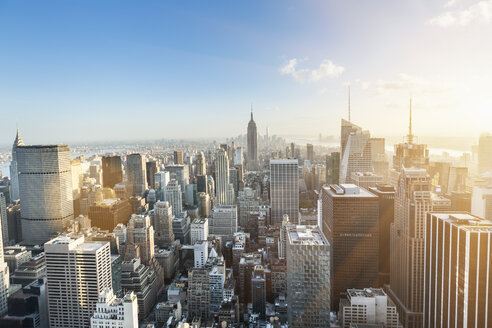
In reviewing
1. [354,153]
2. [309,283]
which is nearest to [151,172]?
[354,153]

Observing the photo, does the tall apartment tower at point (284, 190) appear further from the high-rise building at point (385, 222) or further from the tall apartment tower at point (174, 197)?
the high-rise building at point (385, 222)

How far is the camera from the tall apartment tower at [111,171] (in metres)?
34.4

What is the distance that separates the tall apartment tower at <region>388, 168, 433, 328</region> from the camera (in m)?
14.4

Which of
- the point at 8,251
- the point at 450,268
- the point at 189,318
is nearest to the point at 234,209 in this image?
the point at 189,318

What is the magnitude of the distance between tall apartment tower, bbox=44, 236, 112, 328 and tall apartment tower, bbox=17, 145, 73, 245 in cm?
1389

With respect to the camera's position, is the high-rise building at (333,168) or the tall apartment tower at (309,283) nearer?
the tall apartment tower at (309,283)

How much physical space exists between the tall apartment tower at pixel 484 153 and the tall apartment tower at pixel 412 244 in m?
2.55

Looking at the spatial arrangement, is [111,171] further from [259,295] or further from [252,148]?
[259,295]

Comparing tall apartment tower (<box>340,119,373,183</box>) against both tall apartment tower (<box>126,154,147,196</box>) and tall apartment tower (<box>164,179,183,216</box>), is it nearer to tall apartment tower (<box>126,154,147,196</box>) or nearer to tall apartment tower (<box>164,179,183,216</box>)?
tall apartment tower (<box>164,179,183,216</box>)

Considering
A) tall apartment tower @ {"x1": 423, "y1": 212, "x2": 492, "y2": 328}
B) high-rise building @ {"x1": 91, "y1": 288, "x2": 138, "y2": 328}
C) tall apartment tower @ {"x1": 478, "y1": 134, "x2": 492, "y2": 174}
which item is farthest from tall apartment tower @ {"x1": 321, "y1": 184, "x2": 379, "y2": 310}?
high-rise building @ {"x1": 91, "y1": 288, "x2": 138, "y2": 328}

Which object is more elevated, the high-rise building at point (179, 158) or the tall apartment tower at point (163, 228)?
the high-rise building at point (179, 158)

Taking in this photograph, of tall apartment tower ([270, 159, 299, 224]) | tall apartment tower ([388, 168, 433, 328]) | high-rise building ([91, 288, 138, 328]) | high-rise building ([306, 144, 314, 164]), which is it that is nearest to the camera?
high-rise building ([91, 288, 138, 328])

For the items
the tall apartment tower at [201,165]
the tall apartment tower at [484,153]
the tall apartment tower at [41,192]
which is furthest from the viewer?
the tall apartment tower at [201,165]

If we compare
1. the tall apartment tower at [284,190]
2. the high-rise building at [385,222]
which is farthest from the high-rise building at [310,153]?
the high-rise building at [385,222]
